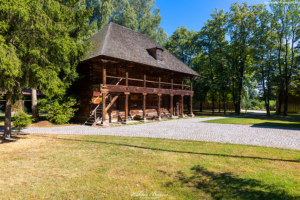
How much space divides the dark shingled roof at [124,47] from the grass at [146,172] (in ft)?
31.2

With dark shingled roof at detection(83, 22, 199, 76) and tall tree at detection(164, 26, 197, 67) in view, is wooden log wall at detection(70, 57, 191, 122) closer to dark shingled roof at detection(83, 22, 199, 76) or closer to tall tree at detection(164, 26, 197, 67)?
dark shingled roof at detection(83, 22, 199, 76)

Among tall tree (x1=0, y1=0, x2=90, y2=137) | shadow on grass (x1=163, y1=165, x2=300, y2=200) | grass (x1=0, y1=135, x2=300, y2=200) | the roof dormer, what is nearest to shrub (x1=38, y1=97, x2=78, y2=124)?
tall tree (x1=0, y1=0, x2=90, y2=137)

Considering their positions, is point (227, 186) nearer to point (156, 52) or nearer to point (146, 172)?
point (146, 172)

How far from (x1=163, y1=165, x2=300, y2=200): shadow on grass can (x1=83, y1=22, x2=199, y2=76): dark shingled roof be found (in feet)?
39.0

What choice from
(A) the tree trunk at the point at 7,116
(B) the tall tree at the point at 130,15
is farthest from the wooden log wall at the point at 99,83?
(B) the tall tree at the point at 130,15

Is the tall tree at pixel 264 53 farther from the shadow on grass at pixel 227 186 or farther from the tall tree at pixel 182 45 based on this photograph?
the shadow on grass at pixel 227 186

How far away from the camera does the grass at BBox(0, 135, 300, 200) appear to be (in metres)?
4.08

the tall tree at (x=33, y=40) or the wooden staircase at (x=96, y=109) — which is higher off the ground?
the tall tree at (x=33, y=40)

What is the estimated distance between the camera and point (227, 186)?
4359 mm

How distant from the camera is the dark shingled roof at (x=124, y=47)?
1583cm

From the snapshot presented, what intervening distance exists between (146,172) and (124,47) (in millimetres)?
14916

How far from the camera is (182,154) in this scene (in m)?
6.91

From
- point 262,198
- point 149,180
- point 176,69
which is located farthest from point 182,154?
point 176,69

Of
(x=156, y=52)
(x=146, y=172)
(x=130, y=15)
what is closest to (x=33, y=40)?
(x=146, y=172)
